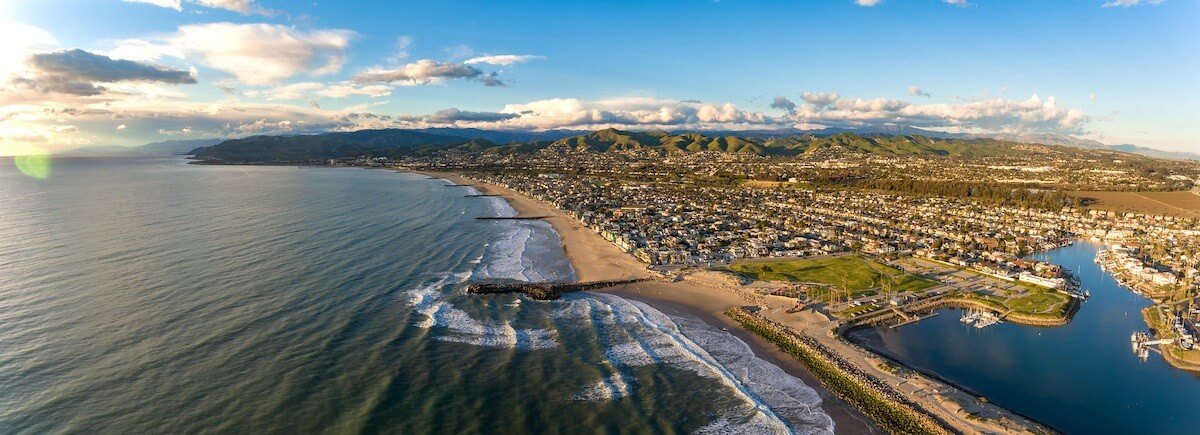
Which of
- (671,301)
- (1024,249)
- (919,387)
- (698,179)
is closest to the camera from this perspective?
(919,387)

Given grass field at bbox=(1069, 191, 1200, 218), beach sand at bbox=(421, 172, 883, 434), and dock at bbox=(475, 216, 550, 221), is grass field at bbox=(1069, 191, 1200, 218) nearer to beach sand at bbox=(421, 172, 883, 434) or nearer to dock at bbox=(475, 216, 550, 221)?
beach sand at bbox=(421, 172, 883, 434)

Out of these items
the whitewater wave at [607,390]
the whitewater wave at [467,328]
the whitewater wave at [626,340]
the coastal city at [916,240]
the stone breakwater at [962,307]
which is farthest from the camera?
the coastal city at [916,240]

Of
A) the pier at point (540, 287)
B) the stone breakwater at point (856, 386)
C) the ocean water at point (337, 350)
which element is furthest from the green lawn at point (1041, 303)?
the pier at point (540, 287)

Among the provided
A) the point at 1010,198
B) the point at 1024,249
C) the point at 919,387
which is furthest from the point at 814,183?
the point at 919,387

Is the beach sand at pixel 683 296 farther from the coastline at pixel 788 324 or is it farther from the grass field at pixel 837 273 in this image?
the grass field at pixel 837 273

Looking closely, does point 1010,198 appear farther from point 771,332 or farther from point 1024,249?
point 771,332

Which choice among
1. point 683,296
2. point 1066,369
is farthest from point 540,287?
point 1066,369

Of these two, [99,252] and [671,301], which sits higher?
[99,252]
